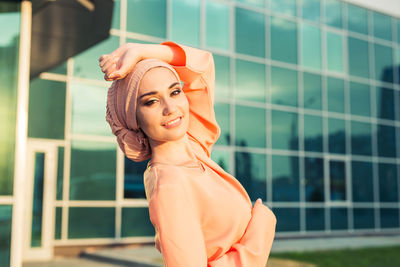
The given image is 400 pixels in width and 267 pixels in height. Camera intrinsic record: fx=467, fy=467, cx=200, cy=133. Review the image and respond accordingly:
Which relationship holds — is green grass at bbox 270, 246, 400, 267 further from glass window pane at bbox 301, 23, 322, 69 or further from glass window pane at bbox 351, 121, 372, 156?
glass window pane at bbox 301, 23, 322, 69

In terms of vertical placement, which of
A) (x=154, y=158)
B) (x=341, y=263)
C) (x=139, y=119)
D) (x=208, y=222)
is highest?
(x=139, y=119)

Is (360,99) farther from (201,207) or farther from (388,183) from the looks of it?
(201,207)

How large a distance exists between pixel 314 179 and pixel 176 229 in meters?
14.5

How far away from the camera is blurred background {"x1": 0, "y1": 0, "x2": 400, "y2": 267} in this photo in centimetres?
744

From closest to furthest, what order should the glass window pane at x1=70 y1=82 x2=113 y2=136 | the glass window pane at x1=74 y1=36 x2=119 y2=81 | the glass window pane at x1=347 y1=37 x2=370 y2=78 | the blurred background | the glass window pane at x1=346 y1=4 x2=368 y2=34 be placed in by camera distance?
the blurred background → the glass window pane at x1=70 y1=82 x2=113 y2=136 → the glass window pane at x1=74 y1=36 x2=119 y2=81 → the glass window pane at x1=347 y1=37 x2=370 y2=78 → the glass window pane at x1=346 y1=4 x2=368 y2=34

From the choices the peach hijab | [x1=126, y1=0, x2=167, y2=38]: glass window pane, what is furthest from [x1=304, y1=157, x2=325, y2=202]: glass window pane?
the peach hijab

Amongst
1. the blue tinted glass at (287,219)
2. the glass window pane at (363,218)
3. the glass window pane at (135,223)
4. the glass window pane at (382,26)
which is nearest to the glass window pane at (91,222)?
the glass window pane at (135,223)

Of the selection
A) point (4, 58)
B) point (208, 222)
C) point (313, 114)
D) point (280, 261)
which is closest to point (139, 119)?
point (208, 222)

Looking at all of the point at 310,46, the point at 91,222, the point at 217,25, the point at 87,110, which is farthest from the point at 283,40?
the point at 91,222

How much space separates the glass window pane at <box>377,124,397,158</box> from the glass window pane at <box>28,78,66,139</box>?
11466 mm

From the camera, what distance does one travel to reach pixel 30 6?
6.05 metres

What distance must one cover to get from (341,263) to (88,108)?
6.69 m

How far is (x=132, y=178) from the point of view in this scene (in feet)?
38.1

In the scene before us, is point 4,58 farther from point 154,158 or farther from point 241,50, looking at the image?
point 241,50
